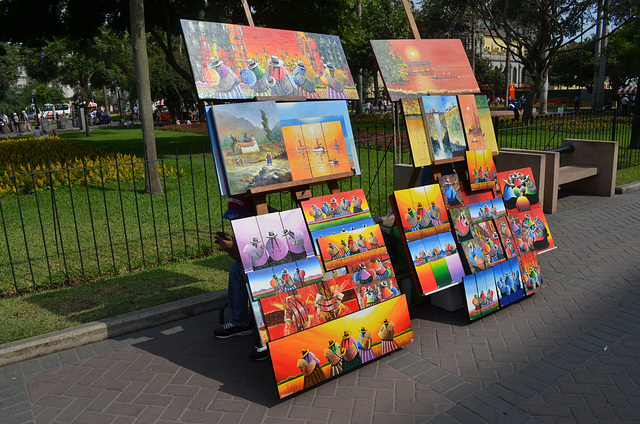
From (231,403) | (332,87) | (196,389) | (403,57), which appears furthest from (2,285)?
(403,57)

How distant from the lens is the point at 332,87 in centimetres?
479

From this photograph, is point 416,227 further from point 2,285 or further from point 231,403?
point 2,285

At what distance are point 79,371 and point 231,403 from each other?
1478 millimetres

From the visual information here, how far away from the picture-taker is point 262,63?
4402 mm

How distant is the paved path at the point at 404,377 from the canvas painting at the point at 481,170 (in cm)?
133

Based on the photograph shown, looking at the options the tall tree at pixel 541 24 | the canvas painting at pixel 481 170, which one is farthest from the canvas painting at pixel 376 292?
the tall tree at pixel 541 24

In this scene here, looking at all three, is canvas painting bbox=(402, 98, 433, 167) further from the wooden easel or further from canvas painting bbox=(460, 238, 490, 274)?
canvas painting bbox=(460, 238, 490, 274)

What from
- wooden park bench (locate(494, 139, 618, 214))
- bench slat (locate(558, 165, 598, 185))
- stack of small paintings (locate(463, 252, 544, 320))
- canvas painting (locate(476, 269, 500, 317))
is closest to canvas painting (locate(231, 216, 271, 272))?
stack of small paintings (locate(463, 252, 544, 320))

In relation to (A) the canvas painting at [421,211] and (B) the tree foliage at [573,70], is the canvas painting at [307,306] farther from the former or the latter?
(B) the tree foliage at [573,70]

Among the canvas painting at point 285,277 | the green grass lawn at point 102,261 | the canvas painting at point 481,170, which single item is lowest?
the green grass lawn at point 102,261

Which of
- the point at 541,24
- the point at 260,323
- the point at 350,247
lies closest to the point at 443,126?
the point at 350,247

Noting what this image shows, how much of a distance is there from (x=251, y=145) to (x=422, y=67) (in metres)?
2.29

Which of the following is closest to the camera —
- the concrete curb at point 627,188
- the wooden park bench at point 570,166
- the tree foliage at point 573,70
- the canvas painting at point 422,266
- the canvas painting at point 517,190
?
the canvas painting at point 422,266

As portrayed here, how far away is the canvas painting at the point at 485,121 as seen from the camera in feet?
18.2
